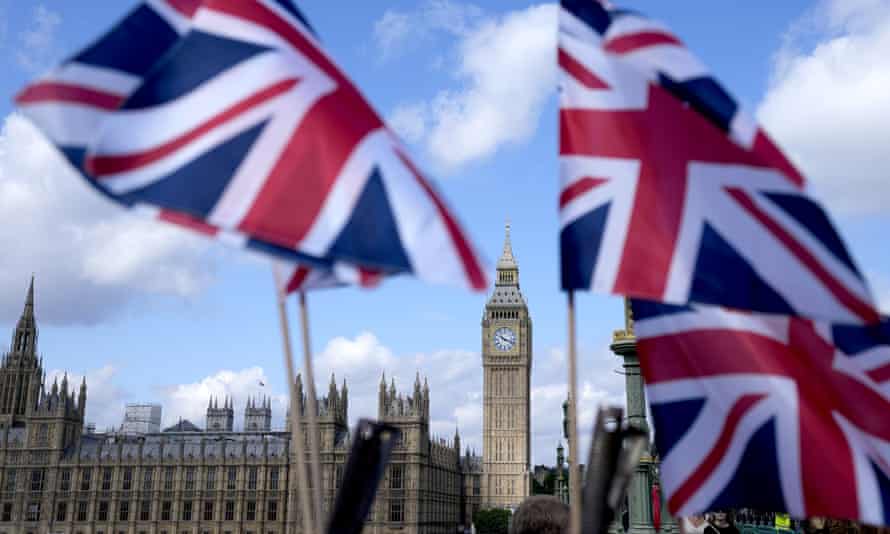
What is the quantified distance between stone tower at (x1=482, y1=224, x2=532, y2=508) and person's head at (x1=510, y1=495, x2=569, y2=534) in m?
88.0

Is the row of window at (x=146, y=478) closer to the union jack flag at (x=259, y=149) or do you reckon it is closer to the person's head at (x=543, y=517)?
the union jack flag at (x=259, y=149)

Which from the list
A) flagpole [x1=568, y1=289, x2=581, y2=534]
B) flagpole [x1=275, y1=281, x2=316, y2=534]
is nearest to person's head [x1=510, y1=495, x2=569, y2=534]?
flagpole [x1=568, y1=289, x2=581, y2=534]

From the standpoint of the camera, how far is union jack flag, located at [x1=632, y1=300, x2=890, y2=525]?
17.1 feet

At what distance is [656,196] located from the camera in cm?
477

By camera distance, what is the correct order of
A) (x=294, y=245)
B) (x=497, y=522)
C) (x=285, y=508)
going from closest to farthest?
(x=294, y=245) < (x=285, y=508) < (x=497, y=522)

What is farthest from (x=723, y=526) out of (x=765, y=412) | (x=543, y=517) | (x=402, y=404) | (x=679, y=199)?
(x=402, y=404)

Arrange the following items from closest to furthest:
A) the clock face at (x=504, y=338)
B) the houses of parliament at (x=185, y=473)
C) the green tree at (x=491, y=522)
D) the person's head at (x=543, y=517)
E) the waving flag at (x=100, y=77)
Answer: the person's head at (x=543, y=517), the waving flag at (x=100, y=77), the houses of parliament at (x=185, y=473), the green tree at (x=491, y=522), the clock face at (x=504, y=338)

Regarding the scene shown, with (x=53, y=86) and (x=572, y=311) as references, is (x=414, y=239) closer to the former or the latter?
(x=572, y=311)

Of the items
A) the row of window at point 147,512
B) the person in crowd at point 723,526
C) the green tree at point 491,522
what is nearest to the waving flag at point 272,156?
the person in crowd at point 723,526

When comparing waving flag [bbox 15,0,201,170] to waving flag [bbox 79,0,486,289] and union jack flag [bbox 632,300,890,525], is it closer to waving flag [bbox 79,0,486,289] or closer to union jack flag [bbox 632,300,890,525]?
waving flag [bbox 79,0,486,289]

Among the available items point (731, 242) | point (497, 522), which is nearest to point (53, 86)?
point (731, 242)

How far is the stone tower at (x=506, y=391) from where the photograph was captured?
9281 centimetres

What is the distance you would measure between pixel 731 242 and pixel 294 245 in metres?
2.20

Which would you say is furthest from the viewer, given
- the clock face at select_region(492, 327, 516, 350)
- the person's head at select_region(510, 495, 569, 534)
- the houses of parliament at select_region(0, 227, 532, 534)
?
the clock face at select_region(492, 327, 516, 350)
